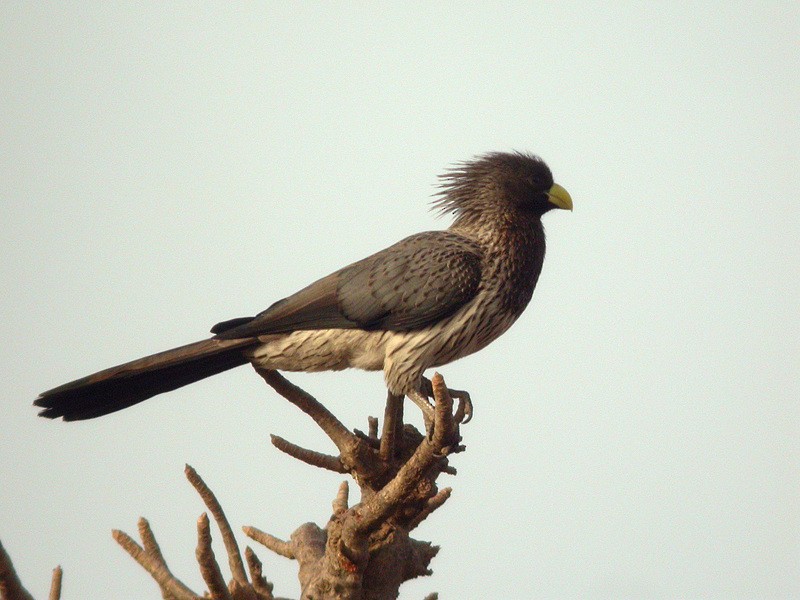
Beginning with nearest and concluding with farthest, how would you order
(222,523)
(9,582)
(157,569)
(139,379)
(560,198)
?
1. (9,582)
2. (157,569)
3. (222,523)
4. (139,379)
5. (560,198)

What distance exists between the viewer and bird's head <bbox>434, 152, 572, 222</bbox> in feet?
24.2

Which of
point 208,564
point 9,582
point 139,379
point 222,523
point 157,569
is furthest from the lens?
point 139,379

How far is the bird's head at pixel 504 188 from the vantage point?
7367mm

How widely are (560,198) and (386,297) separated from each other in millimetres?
1759

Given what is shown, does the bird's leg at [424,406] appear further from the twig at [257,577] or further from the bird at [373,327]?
the twig at [257,577]

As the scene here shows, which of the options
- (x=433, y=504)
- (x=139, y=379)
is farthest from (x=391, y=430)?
(x=139, y=379)

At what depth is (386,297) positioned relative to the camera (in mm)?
6434

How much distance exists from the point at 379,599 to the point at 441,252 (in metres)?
2.23

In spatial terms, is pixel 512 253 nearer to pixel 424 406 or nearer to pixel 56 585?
pixel 424 406

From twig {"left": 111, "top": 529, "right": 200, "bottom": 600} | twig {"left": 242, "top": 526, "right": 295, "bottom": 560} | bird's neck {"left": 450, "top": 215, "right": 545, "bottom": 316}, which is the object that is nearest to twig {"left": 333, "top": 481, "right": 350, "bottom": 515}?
twig {"left": 242, "top": 526, "right": 295, "bottom": 560}

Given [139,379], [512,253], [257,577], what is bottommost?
[257,577]

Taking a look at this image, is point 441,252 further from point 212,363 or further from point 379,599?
point 379,599

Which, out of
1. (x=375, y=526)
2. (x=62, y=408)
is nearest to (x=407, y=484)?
(x=375, y=526)

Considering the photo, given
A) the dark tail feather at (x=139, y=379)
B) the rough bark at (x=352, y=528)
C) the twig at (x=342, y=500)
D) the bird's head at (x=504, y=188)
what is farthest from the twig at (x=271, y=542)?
the bird's head at (x=504, y=188)
